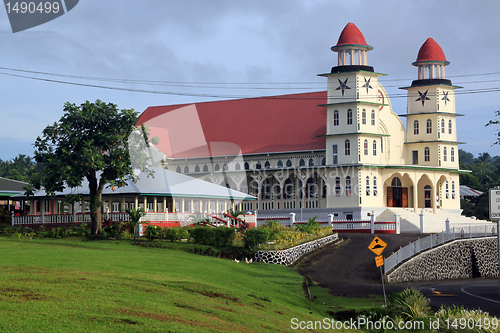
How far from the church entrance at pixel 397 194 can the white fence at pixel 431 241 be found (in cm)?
777

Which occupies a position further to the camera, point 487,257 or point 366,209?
point 366,209

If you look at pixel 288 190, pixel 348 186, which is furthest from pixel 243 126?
pixel 348 186

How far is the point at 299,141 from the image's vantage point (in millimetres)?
57500

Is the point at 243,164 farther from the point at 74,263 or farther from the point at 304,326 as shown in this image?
the point at 304,326

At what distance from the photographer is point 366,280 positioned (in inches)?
1181

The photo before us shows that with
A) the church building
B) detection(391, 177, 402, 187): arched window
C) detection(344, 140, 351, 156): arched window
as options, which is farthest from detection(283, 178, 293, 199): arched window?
detection(391, 177, 402, 187): arched window

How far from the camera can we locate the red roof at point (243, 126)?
191 feet

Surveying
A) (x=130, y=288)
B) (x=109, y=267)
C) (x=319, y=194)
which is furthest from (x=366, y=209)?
(x=130, y=288)

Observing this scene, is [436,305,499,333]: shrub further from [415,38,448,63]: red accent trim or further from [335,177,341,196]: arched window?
[415,38,448,63]: red accent trim

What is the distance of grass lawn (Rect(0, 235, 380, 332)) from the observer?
40.2 feet

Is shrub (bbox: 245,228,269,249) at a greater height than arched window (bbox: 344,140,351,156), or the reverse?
arched window (bbox: 344,140,351,156)

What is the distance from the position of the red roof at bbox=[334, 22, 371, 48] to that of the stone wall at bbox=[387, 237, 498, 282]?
19966 millimetres

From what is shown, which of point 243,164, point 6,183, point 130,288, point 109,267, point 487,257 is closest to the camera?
point 130,288

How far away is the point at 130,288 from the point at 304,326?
467cm
